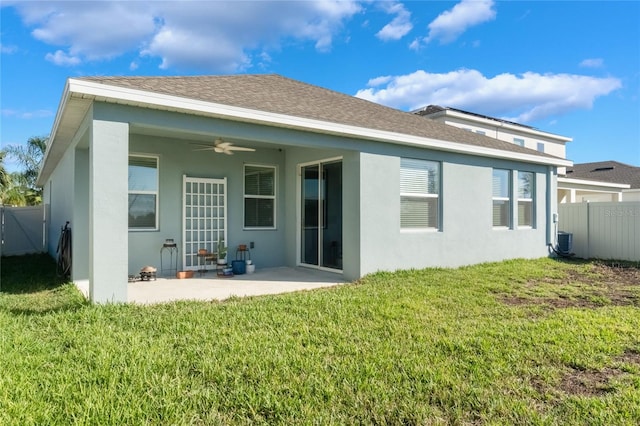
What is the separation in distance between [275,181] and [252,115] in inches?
143

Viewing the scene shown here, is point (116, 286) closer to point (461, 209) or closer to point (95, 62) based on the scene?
point (461, 209)

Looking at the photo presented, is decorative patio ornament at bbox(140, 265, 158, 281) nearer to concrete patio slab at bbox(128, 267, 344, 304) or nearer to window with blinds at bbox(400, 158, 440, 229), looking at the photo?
concrete patio slab at bbox(128, 267, 344, 304)

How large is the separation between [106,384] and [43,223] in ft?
50.7

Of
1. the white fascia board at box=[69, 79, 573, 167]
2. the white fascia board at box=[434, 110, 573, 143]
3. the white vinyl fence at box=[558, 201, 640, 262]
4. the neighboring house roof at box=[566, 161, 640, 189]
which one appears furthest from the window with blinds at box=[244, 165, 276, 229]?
the neighboring house roof at box=[566, 161, 640, 189]

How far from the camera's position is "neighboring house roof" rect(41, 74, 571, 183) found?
17.7 feet

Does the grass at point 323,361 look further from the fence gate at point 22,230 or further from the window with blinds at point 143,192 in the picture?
the fence gate at point 22,230

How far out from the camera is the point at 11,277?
28.3ft

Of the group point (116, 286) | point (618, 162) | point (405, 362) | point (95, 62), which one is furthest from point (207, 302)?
point (618, 162)

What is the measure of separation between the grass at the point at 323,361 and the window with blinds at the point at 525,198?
5551 millimetres

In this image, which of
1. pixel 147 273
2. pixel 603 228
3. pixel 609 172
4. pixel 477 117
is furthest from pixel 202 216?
pixel 609 172

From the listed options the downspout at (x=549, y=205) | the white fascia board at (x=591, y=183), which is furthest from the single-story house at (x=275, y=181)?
the white fascia board at (x=591, y=183)

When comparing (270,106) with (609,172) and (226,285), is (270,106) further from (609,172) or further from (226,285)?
(609,172)

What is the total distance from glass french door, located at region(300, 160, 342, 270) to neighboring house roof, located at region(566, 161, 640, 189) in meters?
16.1

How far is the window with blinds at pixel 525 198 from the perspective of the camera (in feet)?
36.8
